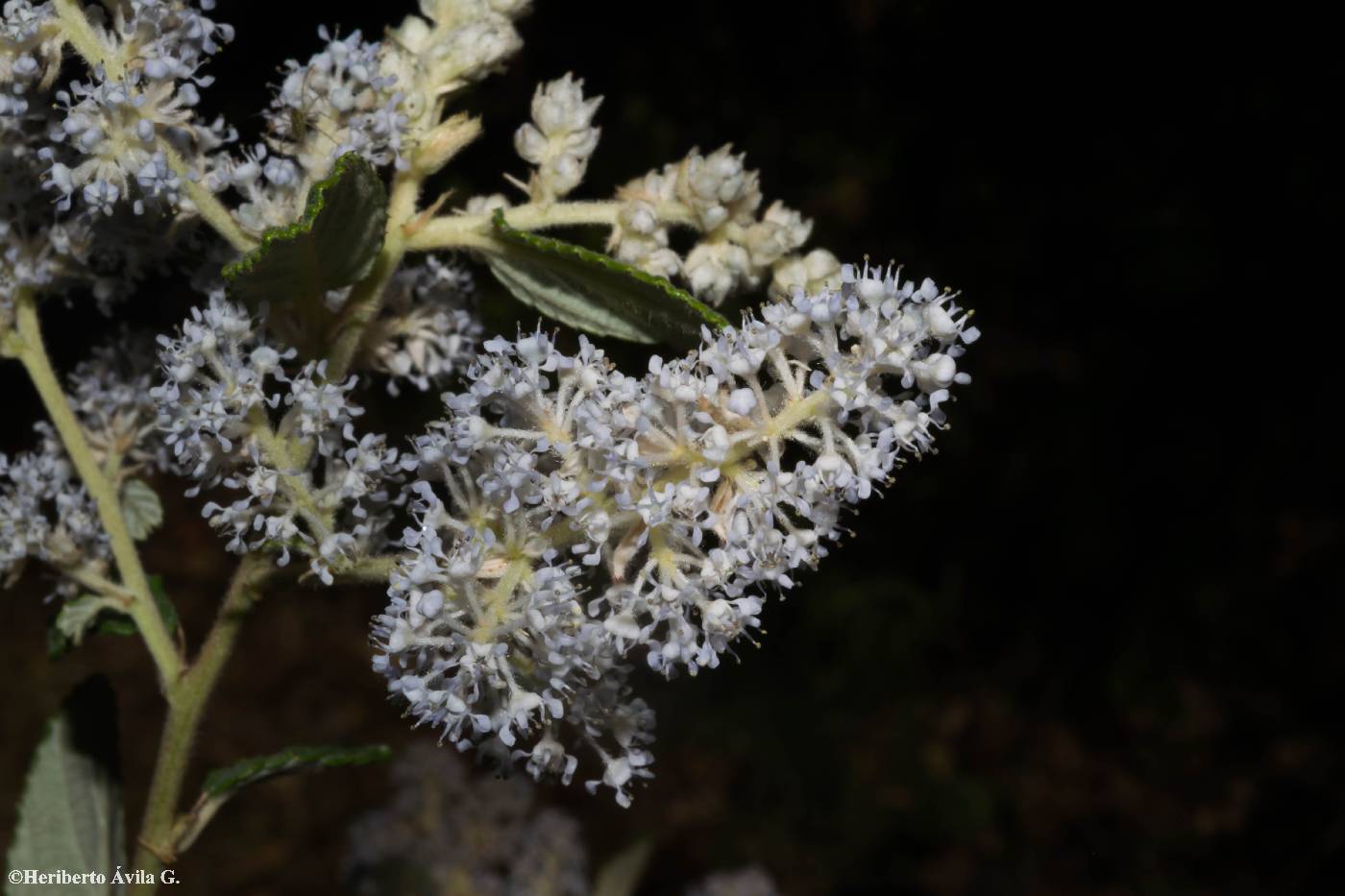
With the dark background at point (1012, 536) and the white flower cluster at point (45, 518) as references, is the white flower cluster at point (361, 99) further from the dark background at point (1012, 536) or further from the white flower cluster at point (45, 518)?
the dark background at point (1012, 536)

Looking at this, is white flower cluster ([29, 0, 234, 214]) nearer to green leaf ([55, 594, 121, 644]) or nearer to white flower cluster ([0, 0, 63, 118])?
white flower cluster ([0, 0, 63, 118])

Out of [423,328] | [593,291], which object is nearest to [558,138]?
[593,291]

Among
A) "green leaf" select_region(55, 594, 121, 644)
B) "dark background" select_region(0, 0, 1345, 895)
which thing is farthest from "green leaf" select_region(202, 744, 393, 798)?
"dark background" select_region(0, 0, 1345, 895)

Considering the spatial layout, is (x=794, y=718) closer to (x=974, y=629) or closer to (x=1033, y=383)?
(x=974, y=629)

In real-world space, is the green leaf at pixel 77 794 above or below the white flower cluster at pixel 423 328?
below

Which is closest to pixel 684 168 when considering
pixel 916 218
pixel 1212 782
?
pixel 916 218

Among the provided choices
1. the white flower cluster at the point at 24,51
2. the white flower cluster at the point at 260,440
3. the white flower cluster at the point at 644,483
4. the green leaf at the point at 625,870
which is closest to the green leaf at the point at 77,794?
the white flower cluster at the point at 260,440
